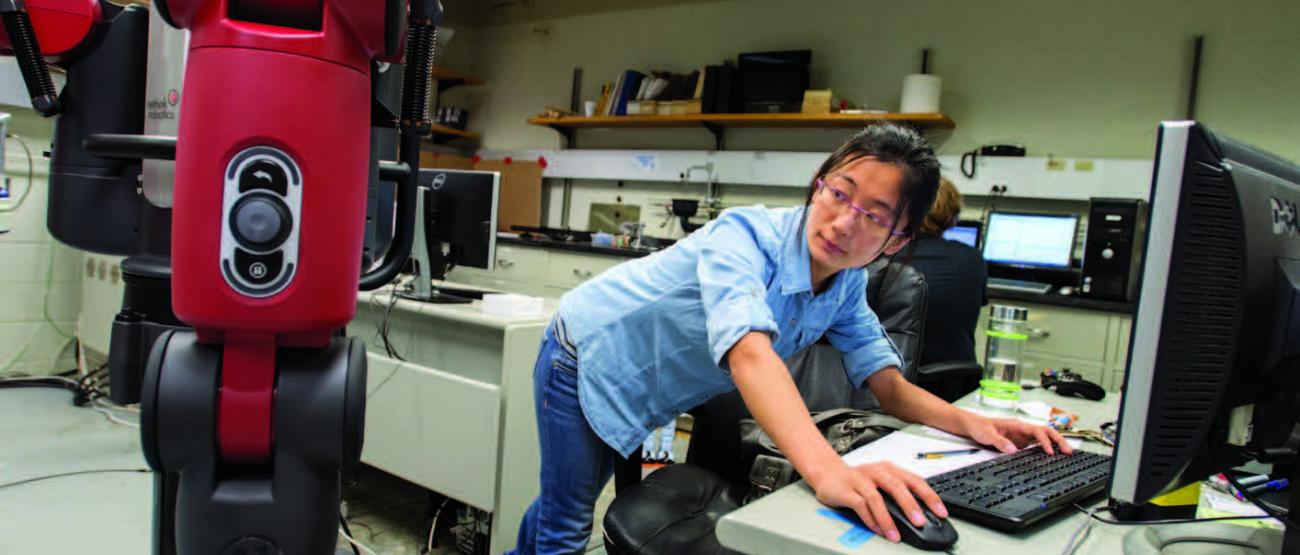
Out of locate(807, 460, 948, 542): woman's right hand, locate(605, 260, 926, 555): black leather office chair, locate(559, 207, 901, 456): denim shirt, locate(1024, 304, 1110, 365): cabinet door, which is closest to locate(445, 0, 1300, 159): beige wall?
locate(1024, 304, 1110, 365): cabinet door

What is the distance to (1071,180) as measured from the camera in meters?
3.80

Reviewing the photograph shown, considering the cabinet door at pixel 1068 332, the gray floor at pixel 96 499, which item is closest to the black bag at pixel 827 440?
the gray floor at pixel 96 499

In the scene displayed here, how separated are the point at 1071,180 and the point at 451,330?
311cm

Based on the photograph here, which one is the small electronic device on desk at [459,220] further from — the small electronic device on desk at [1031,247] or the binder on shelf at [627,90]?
the binder on shelf at [627,90]

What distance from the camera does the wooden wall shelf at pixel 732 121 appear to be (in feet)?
13.6

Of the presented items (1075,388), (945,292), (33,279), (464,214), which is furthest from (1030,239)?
(33,279)

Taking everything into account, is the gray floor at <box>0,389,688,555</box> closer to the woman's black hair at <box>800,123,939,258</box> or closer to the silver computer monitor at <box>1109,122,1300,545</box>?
the woman's black hair at <box>800,123,939,258</box>

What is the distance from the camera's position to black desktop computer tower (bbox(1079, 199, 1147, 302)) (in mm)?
3240

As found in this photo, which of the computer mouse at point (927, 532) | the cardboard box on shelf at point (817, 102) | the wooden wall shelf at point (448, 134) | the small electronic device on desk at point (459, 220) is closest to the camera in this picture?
the computer mouse at point (927, 532)

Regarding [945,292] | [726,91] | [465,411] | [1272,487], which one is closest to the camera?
[1272,487]

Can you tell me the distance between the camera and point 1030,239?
376 cm

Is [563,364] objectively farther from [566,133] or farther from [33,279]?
[566,133]

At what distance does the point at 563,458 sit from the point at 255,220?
87 centimetres

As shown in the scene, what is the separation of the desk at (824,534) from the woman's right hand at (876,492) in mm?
17
